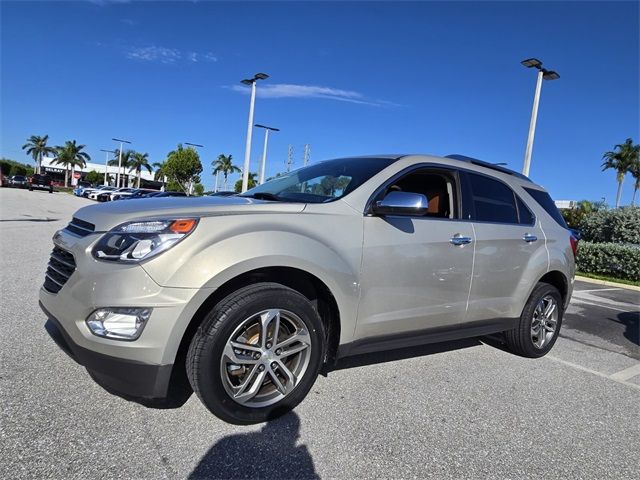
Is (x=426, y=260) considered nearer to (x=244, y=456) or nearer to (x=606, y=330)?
(x=244, y=456)

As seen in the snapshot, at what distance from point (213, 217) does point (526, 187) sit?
342cm

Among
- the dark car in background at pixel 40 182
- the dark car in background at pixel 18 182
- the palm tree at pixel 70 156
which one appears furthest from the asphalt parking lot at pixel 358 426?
the palm tree at pixel 70 156

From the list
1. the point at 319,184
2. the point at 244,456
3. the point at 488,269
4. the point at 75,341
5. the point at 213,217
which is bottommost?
the point at 244,456

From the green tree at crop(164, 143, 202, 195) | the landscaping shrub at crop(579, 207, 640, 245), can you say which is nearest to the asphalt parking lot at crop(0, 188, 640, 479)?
the landscaping shrub at crop(579, 207, 640, 245)

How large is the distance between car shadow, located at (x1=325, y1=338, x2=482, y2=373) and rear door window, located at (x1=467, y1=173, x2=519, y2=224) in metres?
1.43

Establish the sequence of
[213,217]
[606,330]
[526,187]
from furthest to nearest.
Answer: [606,330]
[526,187]
[213,217]

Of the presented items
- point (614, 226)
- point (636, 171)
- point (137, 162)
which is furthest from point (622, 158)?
point (137, 162)

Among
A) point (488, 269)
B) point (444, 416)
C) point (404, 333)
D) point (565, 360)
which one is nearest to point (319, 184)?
point (404, 333)

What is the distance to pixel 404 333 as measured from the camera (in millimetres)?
3457

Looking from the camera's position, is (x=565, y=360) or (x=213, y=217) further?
(x=565, y=360)

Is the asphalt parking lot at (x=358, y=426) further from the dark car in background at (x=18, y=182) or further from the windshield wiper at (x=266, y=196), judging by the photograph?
the dark car in background at (x=18, y=182)

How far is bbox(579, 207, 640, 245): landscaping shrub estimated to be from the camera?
15.7 m

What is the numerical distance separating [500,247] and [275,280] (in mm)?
2171

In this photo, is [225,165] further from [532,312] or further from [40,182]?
[532,312]
